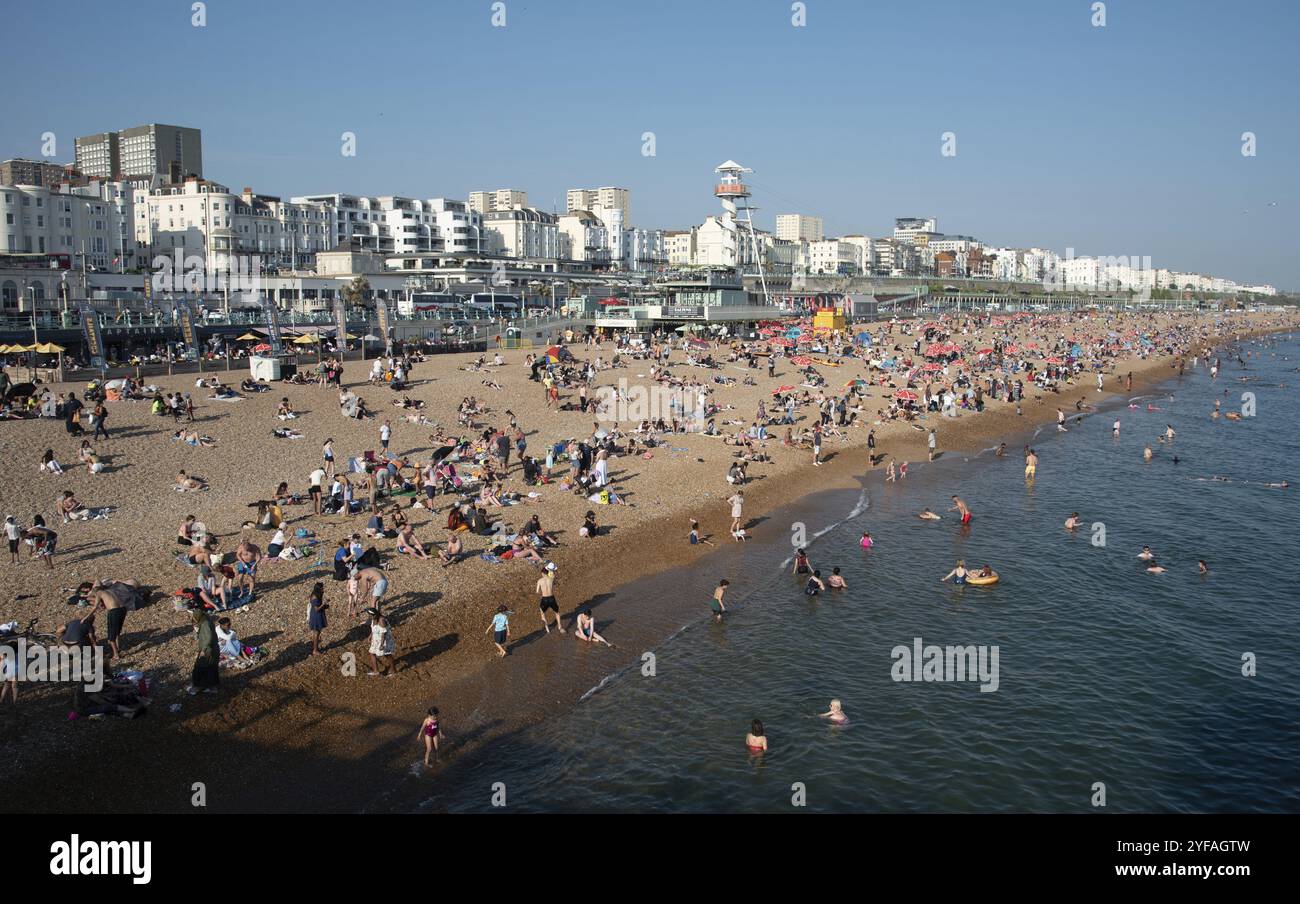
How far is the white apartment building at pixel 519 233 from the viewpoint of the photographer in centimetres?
11881

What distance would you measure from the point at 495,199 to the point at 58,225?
103262mm

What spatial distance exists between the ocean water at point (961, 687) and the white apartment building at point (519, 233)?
99816 millimetres

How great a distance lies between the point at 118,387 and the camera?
25.9 meters

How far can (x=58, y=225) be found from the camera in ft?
228

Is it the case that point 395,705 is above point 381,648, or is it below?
below

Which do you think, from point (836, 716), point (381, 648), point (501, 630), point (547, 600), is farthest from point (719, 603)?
point (381, 648)

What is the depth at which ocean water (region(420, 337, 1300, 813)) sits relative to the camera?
1157cm

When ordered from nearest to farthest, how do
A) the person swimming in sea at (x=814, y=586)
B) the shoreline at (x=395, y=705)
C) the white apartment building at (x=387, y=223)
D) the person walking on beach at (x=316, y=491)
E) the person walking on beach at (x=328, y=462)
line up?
the shoreline at (x=395, y=705) → the person swimming in sea at (x=814, y=586) → the person walking on beach at (x=316, y=491) → the person walking on beach at (x=328, y=462) → the white apartment building at (x=387, y=223)

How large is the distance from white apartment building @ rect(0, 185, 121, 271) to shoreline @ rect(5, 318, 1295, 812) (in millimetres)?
58768

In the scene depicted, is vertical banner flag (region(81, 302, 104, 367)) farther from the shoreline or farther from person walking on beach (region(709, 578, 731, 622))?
person walking on beach (region(709, 578, 731, 622))

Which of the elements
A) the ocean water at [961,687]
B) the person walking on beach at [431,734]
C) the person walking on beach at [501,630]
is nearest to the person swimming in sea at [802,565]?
the ocean water at [961,687]

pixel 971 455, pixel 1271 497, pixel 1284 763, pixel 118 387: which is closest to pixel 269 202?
pixel 118 387

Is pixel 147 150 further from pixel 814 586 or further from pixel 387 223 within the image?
pixel 814 586

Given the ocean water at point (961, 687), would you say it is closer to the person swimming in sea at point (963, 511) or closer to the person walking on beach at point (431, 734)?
the person walking on beach at point (431, 734)
